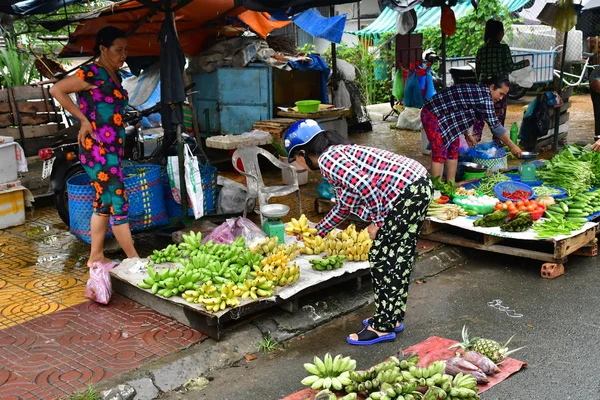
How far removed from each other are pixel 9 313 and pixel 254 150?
3205 millimetres

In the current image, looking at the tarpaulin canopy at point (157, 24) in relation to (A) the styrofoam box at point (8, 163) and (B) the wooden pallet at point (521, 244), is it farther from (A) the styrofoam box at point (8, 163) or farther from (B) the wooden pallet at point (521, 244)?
(B) the wooden pallet at point (521, 244)

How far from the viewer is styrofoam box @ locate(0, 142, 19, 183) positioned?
728cm

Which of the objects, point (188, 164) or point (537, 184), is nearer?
point (188, 164)

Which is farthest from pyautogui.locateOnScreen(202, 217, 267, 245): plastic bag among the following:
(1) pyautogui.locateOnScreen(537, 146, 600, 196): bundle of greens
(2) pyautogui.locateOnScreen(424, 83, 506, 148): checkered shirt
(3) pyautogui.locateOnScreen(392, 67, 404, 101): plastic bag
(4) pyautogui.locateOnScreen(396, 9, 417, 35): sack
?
(3) pyautogui.locateOnScreen(392, 67, 404, 101): plastic bag

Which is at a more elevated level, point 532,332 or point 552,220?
point 552,220

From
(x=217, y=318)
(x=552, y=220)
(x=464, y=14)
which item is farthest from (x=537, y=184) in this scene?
(x=464, y=14)

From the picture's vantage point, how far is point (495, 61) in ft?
33.5

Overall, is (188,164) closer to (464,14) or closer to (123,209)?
(123,209)

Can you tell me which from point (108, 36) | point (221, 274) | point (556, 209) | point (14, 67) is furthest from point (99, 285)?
point (14, 67)

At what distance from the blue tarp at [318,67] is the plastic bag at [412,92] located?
211cm

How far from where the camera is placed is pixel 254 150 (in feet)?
24.3

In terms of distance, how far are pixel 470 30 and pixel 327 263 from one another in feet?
47.8

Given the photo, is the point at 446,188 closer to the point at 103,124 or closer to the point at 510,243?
the point at 510,243

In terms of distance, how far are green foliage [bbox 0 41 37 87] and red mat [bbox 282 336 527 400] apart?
7.79m
